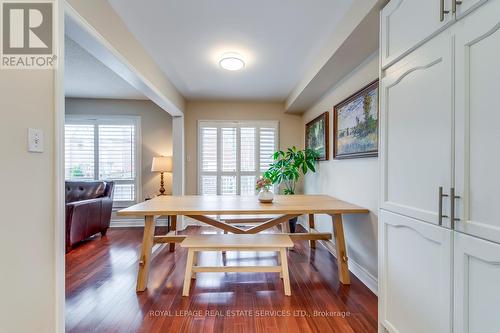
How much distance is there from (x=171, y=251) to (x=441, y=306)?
2.87m

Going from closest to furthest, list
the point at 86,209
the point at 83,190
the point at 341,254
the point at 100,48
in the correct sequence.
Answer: the point at 100,48
the point at 341,254
the point at 86,209
the point at 83,190

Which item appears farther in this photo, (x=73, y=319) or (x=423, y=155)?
(x=73, y=319)

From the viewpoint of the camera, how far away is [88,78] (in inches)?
142

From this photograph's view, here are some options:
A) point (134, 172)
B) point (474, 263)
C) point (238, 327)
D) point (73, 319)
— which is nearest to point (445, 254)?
point (474, 263)

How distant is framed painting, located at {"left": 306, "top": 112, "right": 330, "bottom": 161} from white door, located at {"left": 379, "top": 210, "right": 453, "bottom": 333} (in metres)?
1.95

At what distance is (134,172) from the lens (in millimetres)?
4699

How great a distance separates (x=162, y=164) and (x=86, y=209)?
1341 millimetres

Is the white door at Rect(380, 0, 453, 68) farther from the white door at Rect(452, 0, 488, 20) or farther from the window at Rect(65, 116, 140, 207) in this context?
the window at Rect(65, 116, 140, 207)

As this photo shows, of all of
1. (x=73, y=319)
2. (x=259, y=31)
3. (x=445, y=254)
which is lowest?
(x=73, y=319)

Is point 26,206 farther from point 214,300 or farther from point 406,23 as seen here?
point 406,23

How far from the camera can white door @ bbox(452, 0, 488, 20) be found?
930 millimetres

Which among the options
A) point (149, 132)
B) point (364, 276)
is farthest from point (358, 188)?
point (149, 132)

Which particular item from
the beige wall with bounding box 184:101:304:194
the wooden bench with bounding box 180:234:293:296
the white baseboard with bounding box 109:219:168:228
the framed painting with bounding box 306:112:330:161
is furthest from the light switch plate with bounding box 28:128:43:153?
the white baseboard with bounding box 109:219:168:228

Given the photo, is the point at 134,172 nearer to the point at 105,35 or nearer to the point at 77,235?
the point at 77,235
